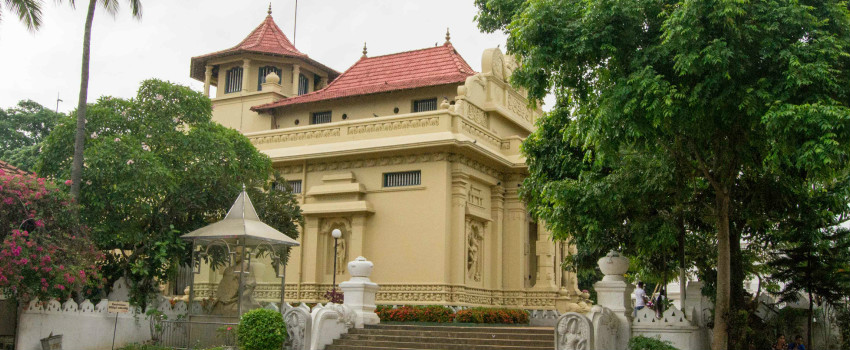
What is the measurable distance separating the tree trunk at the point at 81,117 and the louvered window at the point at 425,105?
12233 mm

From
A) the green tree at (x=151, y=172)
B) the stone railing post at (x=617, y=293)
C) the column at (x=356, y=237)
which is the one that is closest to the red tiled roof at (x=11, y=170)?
the green tree at (x=151, y=172)

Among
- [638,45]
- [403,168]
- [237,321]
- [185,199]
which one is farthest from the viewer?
[403,168]

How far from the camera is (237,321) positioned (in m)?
17.3

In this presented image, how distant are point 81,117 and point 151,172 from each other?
2.03 metres

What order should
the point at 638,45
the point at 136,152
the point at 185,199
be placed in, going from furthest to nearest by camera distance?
the point at 185,199 < the point at 136,152 < the point at 638,45

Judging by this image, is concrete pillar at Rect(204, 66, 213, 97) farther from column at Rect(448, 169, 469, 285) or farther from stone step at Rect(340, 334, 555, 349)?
stone step at Rect(340, 334, 555, 349)

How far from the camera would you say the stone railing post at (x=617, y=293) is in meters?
15.5

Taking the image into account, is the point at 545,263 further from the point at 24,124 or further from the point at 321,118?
the point at 24,124

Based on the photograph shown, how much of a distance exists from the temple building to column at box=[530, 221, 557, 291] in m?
0.04

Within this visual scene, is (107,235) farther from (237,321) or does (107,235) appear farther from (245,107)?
(245,107)

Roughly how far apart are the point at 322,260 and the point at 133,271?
9363 millimetres

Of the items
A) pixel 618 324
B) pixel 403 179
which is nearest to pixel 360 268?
pixel 618 324

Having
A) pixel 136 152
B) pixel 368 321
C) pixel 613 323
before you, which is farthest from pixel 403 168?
pixel 613 323

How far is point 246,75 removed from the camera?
1278 inches
